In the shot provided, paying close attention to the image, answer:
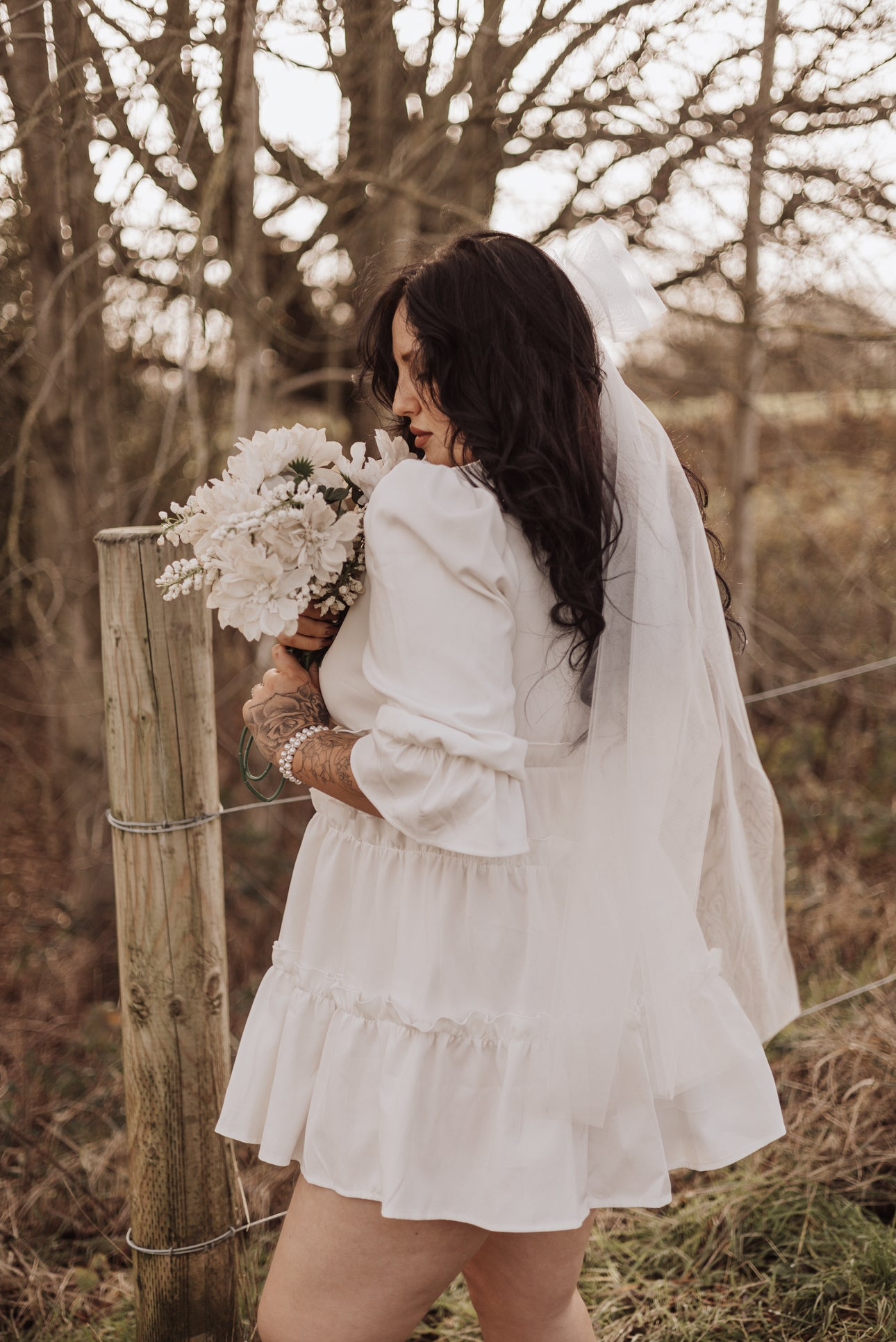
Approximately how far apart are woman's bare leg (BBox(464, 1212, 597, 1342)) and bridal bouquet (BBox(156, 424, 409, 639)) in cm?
87

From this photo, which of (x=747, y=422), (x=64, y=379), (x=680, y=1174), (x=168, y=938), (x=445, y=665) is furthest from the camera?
(x=747, y=422)

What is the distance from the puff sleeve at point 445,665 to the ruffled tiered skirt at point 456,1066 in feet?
0.41

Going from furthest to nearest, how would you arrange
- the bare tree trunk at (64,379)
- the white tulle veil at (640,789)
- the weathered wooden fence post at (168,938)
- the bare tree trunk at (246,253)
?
the bare tree trunk at (246,253)
the bare tree trunk at (64,379)
the weathered wooden fence post at (168,938)
the white tulle veil at (640,789)

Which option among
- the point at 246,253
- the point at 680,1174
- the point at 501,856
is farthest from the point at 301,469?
the point at 246,253

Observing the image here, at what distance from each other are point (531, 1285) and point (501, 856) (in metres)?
0.64

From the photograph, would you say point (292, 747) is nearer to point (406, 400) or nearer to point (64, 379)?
point (406, 400)

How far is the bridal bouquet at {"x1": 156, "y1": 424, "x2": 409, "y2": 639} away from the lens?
1.27 meters

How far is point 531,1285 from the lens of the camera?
4.64 ft

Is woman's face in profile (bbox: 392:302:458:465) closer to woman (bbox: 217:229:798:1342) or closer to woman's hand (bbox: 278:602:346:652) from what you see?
woman (bbox: 217:229:798:1342)

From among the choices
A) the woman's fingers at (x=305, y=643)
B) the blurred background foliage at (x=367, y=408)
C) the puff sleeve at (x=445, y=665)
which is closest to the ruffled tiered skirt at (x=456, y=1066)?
the puff sleeve at (x=445, y=665)

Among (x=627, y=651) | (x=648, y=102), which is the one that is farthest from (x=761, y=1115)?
(x=648, y=102)

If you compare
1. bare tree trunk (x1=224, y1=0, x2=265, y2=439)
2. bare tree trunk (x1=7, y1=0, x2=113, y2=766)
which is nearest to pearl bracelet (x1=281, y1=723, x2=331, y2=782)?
bare tree trunk (x1=7, y1=0, x2=113, y2=766)

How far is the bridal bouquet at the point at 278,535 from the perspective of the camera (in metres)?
1.27

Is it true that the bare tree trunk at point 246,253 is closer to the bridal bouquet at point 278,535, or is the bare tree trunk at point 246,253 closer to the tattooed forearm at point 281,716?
the bridal bouquet at point 278,535
